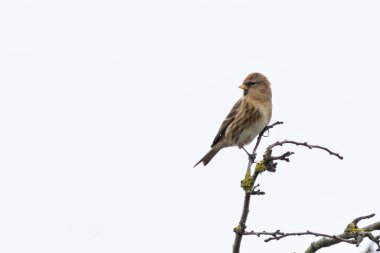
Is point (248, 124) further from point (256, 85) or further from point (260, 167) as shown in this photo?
point (260, 167)

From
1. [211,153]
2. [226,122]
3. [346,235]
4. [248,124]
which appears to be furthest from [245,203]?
[211,153]

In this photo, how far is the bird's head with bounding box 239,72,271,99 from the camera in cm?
912

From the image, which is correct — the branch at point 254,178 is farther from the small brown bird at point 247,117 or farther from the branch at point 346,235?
the small brown bird at point 247,117

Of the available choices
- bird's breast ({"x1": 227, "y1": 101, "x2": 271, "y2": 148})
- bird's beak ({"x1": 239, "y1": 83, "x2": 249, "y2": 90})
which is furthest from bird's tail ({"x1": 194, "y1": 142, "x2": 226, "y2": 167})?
bird's beak ({"x1": 239, "y1": 83, "x2": 249, "y2": 90})

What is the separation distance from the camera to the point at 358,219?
3.84 meters

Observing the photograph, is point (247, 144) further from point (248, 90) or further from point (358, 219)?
point (358, 219)

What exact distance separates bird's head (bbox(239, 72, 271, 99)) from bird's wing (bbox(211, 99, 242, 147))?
239 millimetres

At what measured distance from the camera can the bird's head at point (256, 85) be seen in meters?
9.12

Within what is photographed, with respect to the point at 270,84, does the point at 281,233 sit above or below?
below

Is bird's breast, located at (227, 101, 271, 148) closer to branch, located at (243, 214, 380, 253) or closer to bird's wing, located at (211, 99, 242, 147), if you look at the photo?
bird's wing, located at (211, 99, 242, 147)

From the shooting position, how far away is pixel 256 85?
9.19 meters

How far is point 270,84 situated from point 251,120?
2.57ft

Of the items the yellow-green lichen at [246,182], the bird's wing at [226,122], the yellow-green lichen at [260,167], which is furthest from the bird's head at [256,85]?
the yellow-green lichen at [260,167]

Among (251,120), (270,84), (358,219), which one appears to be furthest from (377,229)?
(270,84)
